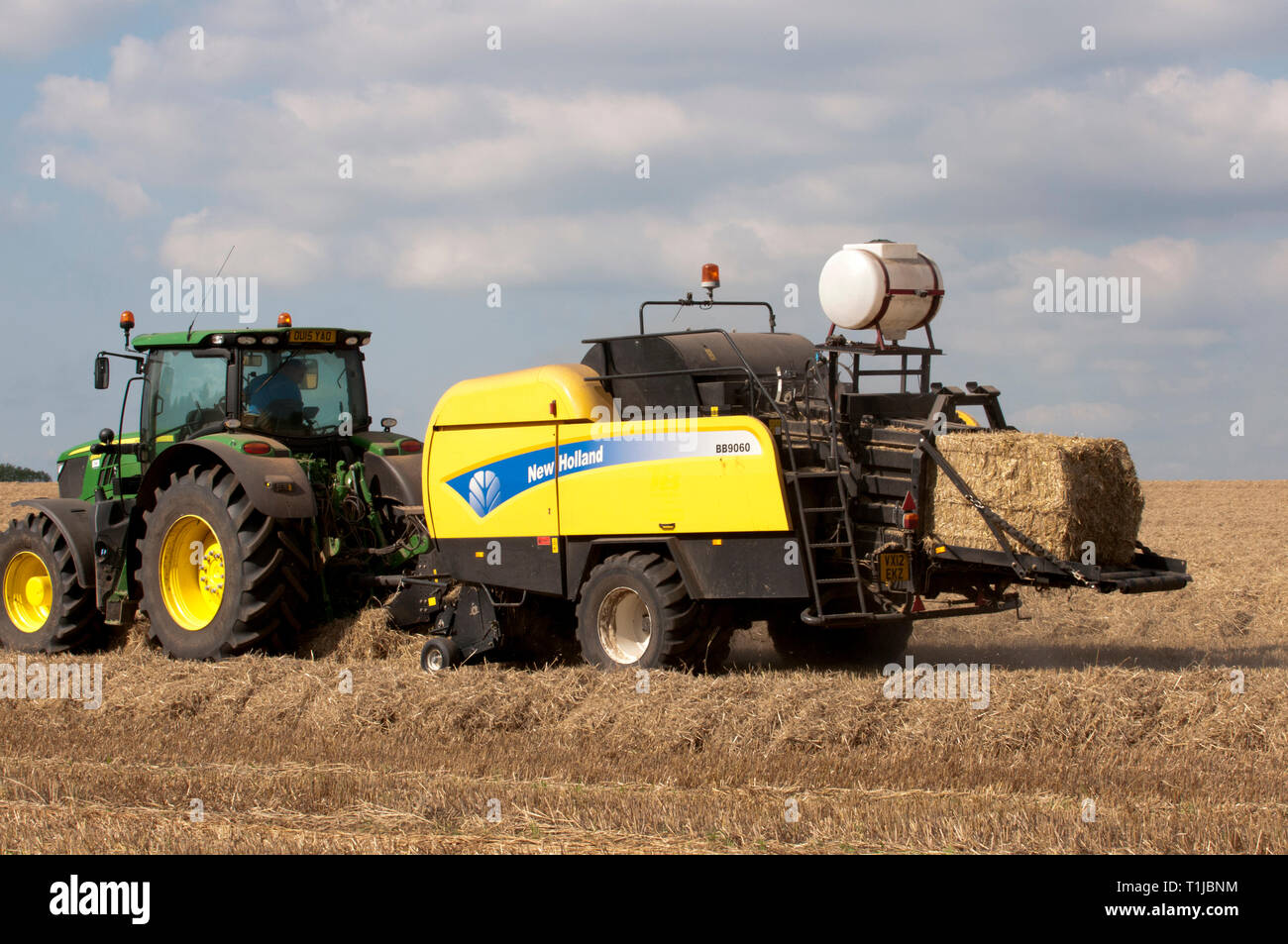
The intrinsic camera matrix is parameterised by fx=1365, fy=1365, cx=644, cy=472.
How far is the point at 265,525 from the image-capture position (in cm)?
1055

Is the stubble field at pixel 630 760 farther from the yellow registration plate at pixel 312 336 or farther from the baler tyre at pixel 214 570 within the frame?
the yellow registration plate at pixel 312 336

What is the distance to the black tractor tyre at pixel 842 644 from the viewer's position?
10734mm

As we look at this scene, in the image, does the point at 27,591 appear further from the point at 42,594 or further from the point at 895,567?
the point at 895,567

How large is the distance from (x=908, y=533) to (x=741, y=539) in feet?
3.59

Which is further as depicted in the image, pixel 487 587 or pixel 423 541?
pixel 423 541

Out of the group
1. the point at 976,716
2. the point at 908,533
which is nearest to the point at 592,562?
the point at 908,533

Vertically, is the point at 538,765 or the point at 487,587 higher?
the point at 487,587

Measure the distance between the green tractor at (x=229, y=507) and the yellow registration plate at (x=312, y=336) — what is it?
0.03ft

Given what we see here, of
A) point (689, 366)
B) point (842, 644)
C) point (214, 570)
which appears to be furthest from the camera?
point (214, 570)

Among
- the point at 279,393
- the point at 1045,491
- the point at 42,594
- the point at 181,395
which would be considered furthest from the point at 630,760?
the point at 42,594

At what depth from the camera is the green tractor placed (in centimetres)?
1067

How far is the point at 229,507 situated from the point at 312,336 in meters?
1.81

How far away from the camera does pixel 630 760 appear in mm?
7512

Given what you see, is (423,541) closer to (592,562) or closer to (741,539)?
(592,562)
